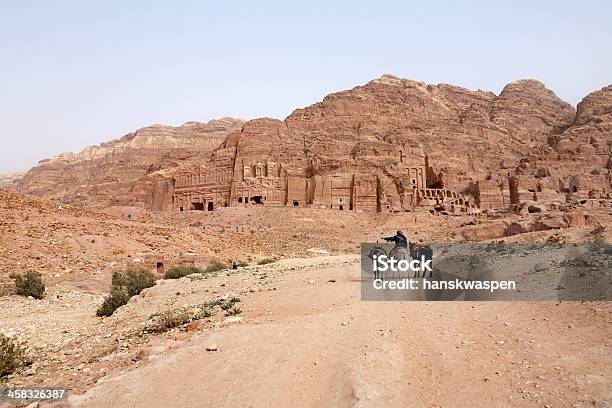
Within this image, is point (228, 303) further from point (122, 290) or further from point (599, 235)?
point (599, 235)

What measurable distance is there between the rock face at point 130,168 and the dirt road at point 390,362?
A: 66547 millimetres

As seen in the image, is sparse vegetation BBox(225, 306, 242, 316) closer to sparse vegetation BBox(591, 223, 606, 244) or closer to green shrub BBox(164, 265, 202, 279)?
sparse vegetation BBox(591, 223, 606, 244)

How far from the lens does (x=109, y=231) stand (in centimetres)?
2552

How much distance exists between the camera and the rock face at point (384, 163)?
195 feet

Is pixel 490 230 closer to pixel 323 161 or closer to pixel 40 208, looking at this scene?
pixel 40 208

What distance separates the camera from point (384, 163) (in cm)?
6309

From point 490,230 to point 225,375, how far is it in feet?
76.4

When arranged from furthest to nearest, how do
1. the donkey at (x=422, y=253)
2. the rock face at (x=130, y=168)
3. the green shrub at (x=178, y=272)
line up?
the rock face at (x=130, y=168) → the green shrub at (x=178, y=272) → the donkey at (x=422, y=253)

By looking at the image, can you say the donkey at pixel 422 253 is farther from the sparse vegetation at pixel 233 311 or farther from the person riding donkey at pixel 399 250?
the sparse vegetation at pixel 233 311

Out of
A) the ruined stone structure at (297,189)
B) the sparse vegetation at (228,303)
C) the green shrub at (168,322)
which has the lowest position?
the green shrub at (168,322)

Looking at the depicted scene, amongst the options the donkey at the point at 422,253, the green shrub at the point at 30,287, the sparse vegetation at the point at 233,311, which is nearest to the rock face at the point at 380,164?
the donkey at the point at 422,253

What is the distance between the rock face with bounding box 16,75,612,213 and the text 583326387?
163 feet

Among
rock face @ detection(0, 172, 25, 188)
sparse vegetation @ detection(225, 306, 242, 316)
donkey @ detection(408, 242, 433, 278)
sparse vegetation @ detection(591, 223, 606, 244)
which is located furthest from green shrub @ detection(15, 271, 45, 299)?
rock face @ detection(0, 172, 25, 188)

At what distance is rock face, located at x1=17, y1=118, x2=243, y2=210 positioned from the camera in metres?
76.2
